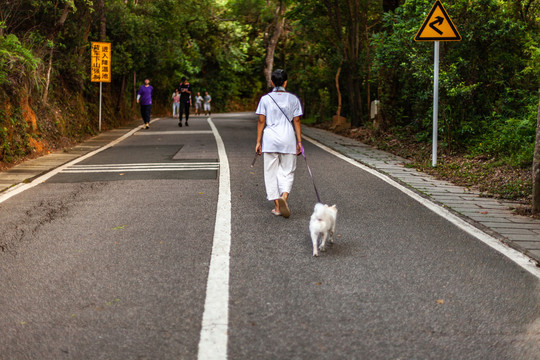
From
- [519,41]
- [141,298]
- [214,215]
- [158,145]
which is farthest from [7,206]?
[519,41]

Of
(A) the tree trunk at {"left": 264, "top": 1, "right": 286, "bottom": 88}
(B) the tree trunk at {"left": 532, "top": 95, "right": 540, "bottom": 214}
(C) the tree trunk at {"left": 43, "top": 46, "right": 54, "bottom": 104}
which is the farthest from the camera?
(A) the tree trunk at {"left": 264, "top": 1, "right": 286, "bottom": 88}

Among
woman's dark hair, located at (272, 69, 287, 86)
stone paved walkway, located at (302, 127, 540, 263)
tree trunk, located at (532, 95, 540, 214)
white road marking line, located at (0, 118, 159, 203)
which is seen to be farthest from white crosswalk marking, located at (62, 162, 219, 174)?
tree trunk, located at (532, 95, 540, 214)

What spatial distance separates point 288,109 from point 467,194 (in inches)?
142

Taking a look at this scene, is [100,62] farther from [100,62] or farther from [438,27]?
[438,27]

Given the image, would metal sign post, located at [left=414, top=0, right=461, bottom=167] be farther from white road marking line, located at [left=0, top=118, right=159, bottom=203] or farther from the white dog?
white road marking line, located at [left=0, top=118, right=159, bottom=203]

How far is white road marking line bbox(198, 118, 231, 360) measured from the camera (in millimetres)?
3852

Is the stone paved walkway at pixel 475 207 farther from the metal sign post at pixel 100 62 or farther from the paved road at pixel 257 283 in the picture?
the metal sign post at pixel 100 62

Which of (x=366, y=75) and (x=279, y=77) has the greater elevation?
(x=366, y=75)

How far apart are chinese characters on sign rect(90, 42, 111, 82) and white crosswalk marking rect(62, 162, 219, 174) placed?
1145 centimetres

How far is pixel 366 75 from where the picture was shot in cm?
2553

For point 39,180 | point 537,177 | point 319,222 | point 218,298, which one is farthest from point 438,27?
point 218,298

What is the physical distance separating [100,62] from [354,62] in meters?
9.53

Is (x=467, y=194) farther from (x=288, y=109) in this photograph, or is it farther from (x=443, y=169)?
(x=288, y=109)

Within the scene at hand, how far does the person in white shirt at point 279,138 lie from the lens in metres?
7.85
